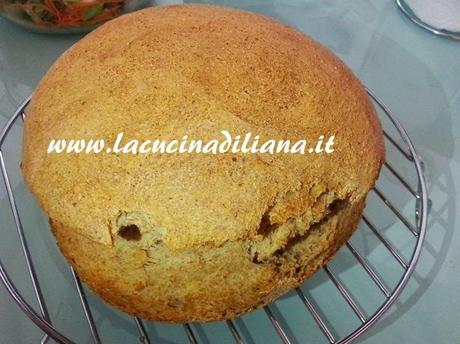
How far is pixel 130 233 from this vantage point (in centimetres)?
83

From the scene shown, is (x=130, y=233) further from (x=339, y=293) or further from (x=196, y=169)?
(x=339, y=293)

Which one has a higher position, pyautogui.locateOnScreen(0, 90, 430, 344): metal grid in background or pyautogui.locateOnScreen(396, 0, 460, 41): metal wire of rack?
pyautogui.locateOnScreen(396, 0, 460, 41): metal wire of rack

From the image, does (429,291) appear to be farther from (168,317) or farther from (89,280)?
(89,280)

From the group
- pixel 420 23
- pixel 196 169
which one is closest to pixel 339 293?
pixel 196 169

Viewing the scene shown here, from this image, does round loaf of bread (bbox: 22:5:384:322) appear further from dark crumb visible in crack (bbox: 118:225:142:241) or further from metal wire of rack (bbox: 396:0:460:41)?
metal wire of rack (bbox: 396:0:460:41)

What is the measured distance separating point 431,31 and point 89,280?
139 centimetres

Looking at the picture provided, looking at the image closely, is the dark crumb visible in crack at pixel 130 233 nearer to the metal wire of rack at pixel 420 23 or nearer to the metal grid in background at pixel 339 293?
the metal grid in background at pixel 339 293

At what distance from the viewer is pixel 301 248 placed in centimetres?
90

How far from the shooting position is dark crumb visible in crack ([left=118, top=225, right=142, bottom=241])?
32.4 inches

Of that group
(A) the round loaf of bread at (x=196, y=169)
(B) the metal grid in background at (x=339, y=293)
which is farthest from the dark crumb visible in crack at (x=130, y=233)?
(B) the metal grid in background at (x=339, y=293)

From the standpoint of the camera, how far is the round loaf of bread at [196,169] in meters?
0.81

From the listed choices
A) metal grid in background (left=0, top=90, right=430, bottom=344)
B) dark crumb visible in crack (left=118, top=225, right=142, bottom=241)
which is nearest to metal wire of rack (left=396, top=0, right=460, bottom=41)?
metal grid in background (left=0, top=90, right=430, bottom=344)

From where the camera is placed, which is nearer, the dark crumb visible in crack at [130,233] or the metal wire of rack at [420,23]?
the dark crumb visible in crack at [130,233]

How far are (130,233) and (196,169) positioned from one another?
0.15 meters
